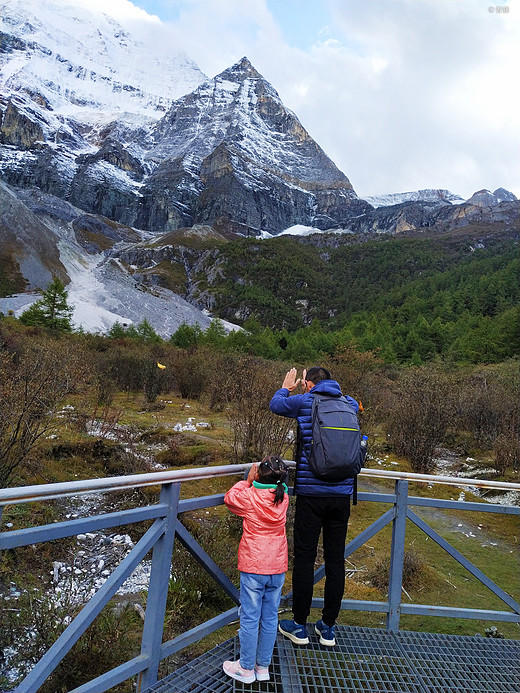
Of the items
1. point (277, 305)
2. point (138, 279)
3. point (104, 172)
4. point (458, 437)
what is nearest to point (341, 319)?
point (277, 305)

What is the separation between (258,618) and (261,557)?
308 millimetres

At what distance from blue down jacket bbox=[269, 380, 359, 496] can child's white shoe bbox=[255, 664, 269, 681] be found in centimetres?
90

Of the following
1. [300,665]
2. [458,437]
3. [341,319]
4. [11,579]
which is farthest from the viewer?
[341,319]

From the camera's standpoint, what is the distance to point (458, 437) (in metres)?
13.5

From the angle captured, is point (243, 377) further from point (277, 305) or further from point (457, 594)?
point (277, 305)

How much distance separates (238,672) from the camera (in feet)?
7.84

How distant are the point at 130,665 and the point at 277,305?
91.2m

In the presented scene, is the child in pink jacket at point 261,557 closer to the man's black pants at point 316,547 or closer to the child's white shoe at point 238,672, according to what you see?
the child's white shoe at point 238,672

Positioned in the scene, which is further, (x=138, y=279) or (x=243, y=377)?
(x=138, y=279)

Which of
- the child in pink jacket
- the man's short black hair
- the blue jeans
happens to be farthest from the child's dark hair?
the man's short black hair

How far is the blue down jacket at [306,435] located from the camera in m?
2.71

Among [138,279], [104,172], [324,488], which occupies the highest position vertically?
[104,172]

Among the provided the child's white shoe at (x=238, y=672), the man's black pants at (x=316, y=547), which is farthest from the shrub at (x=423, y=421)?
the child's white shoe at (x=238, y=672)

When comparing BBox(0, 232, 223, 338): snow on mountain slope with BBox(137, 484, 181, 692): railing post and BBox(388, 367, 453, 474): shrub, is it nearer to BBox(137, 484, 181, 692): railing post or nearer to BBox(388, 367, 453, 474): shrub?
BBox(388, 367, 453, 474): shrub
